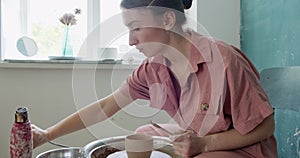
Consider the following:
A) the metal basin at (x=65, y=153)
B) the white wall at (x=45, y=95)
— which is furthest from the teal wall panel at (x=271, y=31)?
the metal basin at (x=65, y=153)

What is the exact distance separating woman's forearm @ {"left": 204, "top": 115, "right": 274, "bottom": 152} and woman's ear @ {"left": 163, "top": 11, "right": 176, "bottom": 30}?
0.33 m

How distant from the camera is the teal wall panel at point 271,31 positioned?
1.31m

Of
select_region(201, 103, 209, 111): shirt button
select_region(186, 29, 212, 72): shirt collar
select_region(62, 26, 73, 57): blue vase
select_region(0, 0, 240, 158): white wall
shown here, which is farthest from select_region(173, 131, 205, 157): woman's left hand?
select_region(62, 26, 73, 57): blue vase

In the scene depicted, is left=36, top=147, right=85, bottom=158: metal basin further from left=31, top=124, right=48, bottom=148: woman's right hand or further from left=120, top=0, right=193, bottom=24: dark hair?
left=120, top=0, right=193, bottom=24: dark hair

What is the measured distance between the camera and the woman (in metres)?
0.92

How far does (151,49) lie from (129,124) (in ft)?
2.50

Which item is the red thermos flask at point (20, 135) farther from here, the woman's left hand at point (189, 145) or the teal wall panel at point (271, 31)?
the teal wall panel at point (271, 31)

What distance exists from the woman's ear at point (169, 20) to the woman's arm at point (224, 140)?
0.31 m

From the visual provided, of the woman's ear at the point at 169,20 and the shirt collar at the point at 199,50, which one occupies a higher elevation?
the woman's ear at the point at 169,20

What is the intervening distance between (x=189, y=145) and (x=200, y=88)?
20cm

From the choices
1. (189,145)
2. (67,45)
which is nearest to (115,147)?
(189,145)

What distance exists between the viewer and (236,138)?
3.03 feet

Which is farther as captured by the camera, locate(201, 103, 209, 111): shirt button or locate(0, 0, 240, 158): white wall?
locate(0, 0, 240, 158): white wall

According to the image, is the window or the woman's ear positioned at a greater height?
the window
